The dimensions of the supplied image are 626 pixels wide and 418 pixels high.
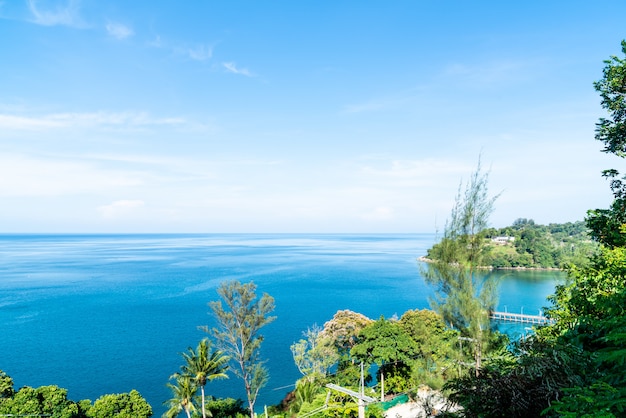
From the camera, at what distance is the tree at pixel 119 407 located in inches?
627

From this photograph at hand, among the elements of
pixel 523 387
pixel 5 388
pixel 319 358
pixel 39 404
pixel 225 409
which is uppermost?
pixel 523 387

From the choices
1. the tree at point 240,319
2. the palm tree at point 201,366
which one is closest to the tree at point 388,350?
the tree at point 240,319

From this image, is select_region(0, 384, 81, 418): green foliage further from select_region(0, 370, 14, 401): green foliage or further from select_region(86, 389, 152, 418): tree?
select_region(86, 389, 152, 418): tree

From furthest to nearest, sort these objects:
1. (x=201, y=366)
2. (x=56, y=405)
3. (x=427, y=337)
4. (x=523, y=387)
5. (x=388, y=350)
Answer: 1. (x=427, y=337)
2. (x=388, y=350)
3. (x=201, y=366)
4. (x=56, y=405)
5. (x=523, y=387)

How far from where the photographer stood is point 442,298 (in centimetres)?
1046

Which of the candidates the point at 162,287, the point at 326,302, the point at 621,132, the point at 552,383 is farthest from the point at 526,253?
the point at 552,383

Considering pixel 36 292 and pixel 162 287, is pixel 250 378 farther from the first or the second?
pixel 36 292

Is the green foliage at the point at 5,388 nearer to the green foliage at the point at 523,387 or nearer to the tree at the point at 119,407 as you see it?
the tree at the point at 119,407

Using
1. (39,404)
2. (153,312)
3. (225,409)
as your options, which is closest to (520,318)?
(225,409)

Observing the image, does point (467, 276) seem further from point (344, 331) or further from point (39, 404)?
point (39, 404)

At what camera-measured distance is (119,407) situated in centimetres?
1630

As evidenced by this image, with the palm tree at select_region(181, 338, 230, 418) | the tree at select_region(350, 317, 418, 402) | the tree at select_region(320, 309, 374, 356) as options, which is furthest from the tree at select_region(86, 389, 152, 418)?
Result: the tree at select_region(350, 317, 418, 402)

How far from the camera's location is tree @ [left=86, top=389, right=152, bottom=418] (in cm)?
1592

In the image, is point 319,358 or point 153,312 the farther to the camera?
point 153,312
